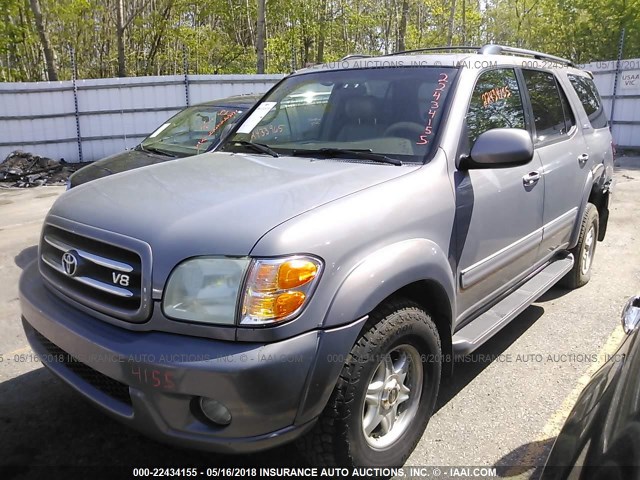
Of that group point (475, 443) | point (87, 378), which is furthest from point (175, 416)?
point (475, 443)

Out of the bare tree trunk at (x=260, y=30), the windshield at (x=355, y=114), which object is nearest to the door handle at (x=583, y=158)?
the windshield at (x=355, y=114)

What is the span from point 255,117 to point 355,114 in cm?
81

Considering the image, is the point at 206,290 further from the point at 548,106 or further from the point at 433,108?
the point at 548,106

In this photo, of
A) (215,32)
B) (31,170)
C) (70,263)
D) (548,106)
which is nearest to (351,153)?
(70,263)

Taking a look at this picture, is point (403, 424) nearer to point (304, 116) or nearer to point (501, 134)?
point (501, 134)

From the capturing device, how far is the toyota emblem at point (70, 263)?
7.74ft

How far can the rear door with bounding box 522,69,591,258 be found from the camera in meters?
3.75

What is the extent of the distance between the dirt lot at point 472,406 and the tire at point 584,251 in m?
0.13

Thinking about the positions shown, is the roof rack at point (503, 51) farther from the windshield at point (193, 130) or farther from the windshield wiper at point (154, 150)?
the windshield wiper at point (154, 150)

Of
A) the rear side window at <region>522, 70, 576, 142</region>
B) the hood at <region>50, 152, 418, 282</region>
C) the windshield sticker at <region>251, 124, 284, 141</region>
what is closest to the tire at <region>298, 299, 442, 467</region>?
the hood at <region>50, 152, 418, 282</region>

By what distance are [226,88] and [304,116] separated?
10178 millimetres

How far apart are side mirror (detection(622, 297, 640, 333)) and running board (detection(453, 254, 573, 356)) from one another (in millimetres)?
999

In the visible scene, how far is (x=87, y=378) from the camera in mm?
2342

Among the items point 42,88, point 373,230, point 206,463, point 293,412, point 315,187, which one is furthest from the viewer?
point 42,88
